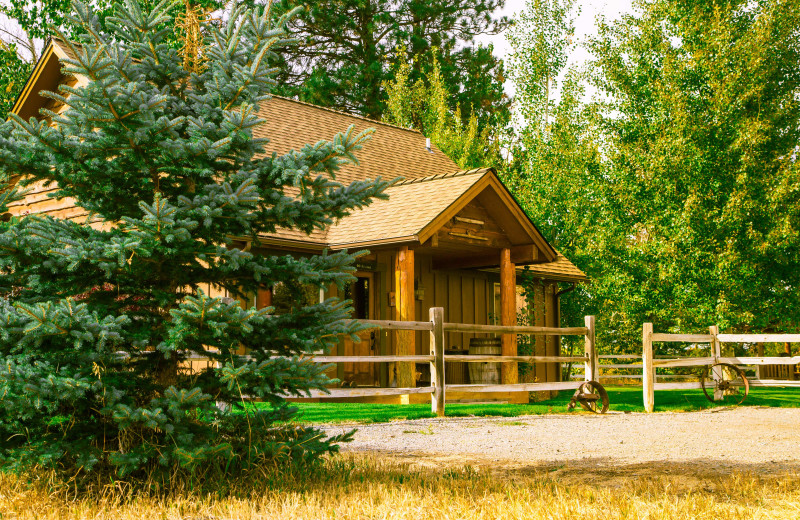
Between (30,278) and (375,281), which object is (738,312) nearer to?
(375,281)

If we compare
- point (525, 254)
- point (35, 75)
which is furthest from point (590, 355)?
point (35, 75)

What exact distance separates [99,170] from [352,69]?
28369 millimetres

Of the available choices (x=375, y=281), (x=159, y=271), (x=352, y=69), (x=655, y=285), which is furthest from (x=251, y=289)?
(x=352, y=69)

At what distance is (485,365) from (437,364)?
169 inches

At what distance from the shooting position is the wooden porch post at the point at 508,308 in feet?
45.5

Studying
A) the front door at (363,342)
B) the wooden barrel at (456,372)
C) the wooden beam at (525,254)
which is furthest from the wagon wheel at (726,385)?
the front door at (363,342)

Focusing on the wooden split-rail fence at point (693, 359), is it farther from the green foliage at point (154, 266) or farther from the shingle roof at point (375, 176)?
the green foliage at point (154, 266)

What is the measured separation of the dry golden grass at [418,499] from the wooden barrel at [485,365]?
918 centimetres

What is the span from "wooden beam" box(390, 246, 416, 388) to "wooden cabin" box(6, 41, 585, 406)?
0.06 ft

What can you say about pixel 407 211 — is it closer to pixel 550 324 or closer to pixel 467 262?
pixel 467 262

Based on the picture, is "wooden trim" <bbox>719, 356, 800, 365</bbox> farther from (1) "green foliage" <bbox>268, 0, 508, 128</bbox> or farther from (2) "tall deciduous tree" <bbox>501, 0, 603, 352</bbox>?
(1) "green foliage" <bbox>268, 0, 508, 128</bbox>

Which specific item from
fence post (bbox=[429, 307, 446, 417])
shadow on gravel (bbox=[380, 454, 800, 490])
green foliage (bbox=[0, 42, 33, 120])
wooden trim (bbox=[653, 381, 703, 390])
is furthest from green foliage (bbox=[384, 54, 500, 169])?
shadow on gravel (bbox=[380, 454, 800, 490])

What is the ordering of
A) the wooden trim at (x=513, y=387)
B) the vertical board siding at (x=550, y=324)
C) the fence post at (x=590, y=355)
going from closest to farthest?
the wooden trim at (x=513, y=387) → the fence post at (x=590, y=355) → the vertical board siding at (x=550, y=324)

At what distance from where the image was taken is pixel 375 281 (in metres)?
16.0
